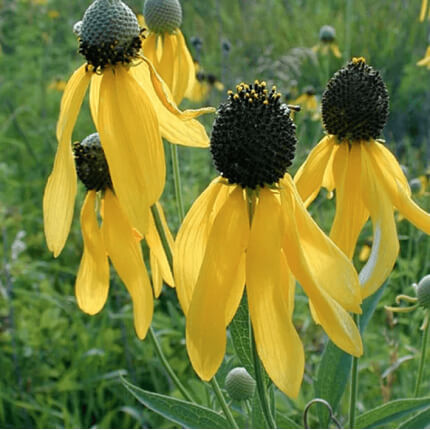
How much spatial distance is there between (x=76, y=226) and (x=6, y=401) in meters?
0.82

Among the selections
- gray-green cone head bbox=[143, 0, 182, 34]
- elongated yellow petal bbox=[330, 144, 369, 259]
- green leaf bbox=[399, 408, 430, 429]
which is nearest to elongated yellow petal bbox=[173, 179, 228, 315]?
elongated yellow petal bbox=[330, 144, 369, 259]

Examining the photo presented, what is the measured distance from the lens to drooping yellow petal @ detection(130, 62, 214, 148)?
0.88 meters

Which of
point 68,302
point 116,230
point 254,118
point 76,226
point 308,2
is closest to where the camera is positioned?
→ point 254,118

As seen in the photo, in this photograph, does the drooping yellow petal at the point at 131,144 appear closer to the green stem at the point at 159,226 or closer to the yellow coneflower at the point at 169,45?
the green stem at the point at 159,226

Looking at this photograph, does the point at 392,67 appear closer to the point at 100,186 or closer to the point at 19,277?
the point at 19,277

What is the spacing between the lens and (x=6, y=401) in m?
1.84

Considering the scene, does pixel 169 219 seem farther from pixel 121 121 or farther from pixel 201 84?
pixel 121 121

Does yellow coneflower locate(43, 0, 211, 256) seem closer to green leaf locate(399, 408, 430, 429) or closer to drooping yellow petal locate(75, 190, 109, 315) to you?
drooping yellow petal locate(75, 190, 109, 315)

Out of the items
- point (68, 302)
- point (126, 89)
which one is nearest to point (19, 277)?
point (68, 302)

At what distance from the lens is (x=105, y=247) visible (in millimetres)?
984

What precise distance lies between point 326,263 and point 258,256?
7 cm

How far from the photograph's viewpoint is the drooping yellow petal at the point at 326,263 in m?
0.71

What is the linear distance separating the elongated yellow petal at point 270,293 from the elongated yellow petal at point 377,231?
3.9 inches

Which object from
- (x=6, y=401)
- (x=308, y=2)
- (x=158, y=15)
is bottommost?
(x=6, y=401)
